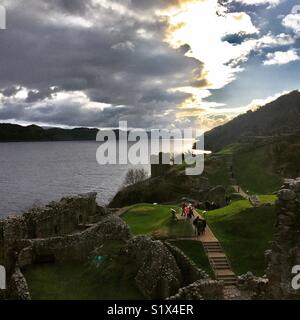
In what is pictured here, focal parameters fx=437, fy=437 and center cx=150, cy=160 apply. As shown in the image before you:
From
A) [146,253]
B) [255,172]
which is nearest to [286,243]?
[146,253]

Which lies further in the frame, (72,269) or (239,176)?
(239,176)

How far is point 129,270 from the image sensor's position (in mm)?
27609

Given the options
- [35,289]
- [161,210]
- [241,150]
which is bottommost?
[35,289]

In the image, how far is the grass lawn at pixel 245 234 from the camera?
96.2 feet

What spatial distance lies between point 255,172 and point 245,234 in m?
50.5

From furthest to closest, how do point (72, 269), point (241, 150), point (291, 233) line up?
point (241, 150)
point (72, 269)
point (291, 233)

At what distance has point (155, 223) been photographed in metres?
39.1

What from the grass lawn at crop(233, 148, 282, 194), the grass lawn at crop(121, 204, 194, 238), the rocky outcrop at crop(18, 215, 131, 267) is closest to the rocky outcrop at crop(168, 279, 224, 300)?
the rocky outcrop at crop(18, 215, 131, 267)

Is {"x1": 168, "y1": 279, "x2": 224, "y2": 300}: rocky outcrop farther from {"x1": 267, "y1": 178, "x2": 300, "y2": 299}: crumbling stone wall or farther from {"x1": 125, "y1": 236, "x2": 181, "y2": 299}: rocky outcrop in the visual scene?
{"x1": 267, "y1": 178, "x2": 300, "y2": 299}: crumbling stone wall

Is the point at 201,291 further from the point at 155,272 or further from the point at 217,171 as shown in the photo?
the point at 217,171

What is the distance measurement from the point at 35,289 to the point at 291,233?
647 inches
